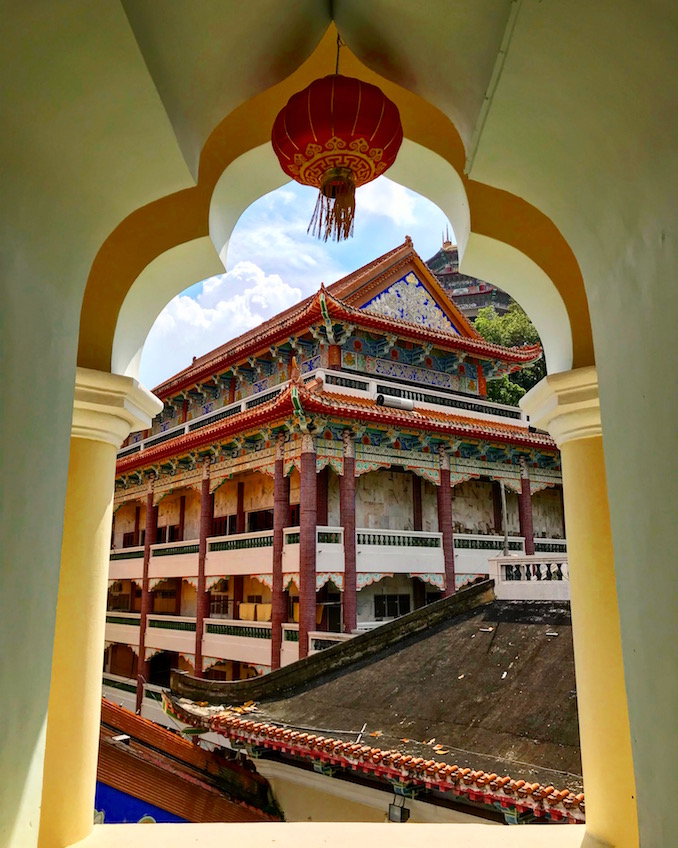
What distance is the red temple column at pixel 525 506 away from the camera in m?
17.1

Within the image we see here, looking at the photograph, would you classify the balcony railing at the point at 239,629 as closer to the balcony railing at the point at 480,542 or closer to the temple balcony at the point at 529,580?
the balcony railing at the point at 480,542

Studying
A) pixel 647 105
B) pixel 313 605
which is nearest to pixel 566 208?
pixel 647 105

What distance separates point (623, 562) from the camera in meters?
1.62

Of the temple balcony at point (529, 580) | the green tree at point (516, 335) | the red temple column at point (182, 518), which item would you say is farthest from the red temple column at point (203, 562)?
the green tree at point (516, 335)

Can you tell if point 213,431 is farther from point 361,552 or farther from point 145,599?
point 145,599

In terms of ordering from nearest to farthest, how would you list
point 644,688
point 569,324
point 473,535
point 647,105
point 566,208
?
point 647,105, point 644,688, point 566,208, point 569,324, point 473,535

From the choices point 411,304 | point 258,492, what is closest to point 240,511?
point 258,492

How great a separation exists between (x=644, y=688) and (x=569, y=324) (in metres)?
1.56

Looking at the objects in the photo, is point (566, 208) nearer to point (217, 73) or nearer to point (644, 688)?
point (217, 73)

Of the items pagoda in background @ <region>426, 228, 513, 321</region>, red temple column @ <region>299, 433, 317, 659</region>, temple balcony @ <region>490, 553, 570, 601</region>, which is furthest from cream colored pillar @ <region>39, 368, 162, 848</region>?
pagoda in background @ <region>426, 228, 513, 321</region>

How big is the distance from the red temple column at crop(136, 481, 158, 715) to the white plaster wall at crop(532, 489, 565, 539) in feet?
35.4

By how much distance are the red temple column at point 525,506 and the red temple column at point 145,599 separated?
10.1 metres

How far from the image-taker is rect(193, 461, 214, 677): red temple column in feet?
53.3

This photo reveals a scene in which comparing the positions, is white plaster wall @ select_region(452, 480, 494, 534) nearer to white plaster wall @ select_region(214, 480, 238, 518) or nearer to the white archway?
white plaster wall @ select_region(214, 480, 238, 518)
